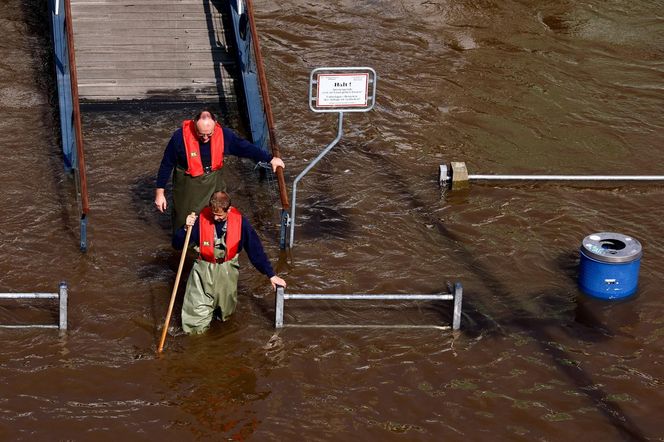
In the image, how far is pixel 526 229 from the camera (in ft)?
39.9

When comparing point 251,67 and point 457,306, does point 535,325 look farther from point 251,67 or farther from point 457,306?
point 251,67

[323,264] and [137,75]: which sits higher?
[137,75]

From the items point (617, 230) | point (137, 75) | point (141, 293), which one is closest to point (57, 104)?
point (137, 75)

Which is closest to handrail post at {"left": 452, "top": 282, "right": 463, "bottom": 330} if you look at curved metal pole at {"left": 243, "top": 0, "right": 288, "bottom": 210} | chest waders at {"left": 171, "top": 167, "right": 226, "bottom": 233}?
curved metal pole at {"left": 243, "top": 0, "right": 288, "bottom": 210}

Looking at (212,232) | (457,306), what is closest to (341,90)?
(212,232)

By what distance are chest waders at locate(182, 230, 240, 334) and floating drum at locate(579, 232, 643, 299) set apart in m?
3.64

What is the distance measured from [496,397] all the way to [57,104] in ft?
28.9

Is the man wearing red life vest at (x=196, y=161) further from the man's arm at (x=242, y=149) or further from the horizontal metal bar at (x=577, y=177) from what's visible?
the horizontal metal bar at (x=577, y=177)

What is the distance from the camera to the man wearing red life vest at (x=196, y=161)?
405 inches

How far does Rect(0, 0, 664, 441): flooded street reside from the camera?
348 inches

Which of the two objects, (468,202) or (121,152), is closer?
(468,202)

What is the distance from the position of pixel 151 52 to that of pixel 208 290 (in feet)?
21.6

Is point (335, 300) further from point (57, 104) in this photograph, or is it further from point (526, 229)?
point (57, 104)

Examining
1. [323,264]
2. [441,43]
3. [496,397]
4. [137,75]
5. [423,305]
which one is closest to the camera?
[496,397]
